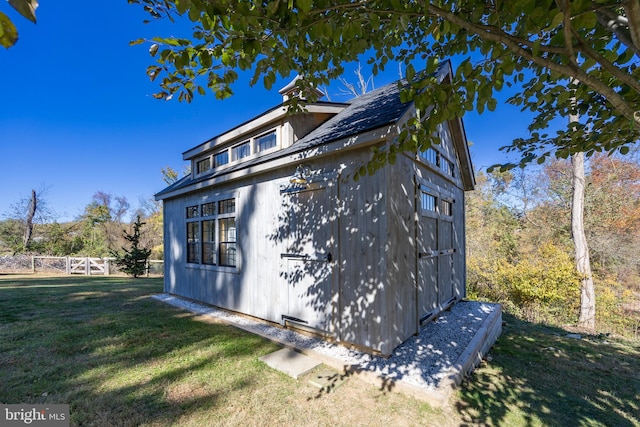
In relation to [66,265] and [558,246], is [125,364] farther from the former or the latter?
[66,265]

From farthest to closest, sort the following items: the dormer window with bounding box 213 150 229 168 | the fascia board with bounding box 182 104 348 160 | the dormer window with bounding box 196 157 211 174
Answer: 1. the dormer window with bounding box 196 157 211 174
2. the dormer window with bounding box 213 150 229 168
3. the fascia board with bounding box 182 104 348 160

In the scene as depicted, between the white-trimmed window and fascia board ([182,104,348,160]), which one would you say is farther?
the white-trimmed window

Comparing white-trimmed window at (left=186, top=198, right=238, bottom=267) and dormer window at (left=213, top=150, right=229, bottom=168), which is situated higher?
dormer window at (left=213, top=150, right=229, bottom=168)

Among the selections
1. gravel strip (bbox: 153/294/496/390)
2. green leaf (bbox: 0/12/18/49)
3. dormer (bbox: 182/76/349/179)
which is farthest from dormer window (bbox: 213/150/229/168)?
green leaf (bbox: 0/12/18/49)

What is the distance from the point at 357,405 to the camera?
2.90 metres

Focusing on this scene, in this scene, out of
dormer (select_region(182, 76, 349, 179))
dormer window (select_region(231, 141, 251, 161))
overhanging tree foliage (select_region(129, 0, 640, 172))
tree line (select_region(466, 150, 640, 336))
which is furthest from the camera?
tree line (select_region(466, 150, 640, 336))

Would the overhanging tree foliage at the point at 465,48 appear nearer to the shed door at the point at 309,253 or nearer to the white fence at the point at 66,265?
the shed door at the point at 309,253

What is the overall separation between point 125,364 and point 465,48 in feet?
19.4

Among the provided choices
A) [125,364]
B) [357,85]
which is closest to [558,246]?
[357,85]

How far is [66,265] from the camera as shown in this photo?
16203mm

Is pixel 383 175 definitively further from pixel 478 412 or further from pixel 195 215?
pixel 195 215

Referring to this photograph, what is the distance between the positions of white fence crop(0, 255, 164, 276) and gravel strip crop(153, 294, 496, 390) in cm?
1194

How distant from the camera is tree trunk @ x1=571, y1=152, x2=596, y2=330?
28.9 ft

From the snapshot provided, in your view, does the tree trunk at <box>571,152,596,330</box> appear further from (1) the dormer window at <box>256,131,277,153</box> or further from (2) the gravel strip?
(1) the dormer window at <box>256,131,277,153</box>
